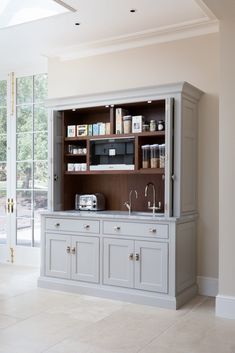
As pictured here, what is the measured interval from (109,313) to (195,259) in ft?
4.01

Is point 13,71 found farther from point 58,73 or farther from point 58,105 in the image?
point 58,105

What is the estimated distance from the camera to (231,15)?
3.75m

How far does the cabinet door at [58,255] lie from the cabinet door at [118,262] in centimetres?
51

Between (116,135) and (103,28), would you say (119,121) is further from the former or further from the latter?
(103,28)

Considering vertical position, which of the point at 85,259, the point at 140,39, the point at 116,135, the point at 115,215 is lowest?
the point at 85,259

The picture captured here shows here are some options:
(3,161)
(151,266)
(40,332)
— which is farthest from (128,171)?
(3,161)

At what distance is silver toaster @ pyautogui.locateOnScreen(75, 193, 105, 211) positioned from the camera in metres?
5.04

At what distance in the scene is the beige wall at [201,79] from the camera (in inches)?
183

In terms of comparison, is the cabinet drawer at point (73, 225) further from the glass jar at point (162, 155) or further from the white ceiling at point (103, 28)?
the white ceiling at point (103, 28)

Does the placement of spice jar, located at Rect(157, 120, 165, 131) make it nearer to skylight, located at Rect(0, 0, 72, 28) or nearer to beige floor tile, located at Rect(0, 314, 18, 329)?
skylight, located at Rect(0, 0, 72, 28)

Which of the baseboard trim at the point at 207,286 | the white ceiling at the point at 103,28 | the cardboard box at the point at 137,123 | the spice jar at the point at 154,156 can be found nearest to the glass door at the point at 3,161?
the white ceiling at the point at 103,28

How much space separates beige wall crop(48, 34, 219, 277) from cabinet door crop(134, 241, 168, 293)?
670 mm

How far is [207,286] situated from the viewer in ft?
15.3

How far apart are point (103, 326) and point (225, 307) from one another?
114 cm
